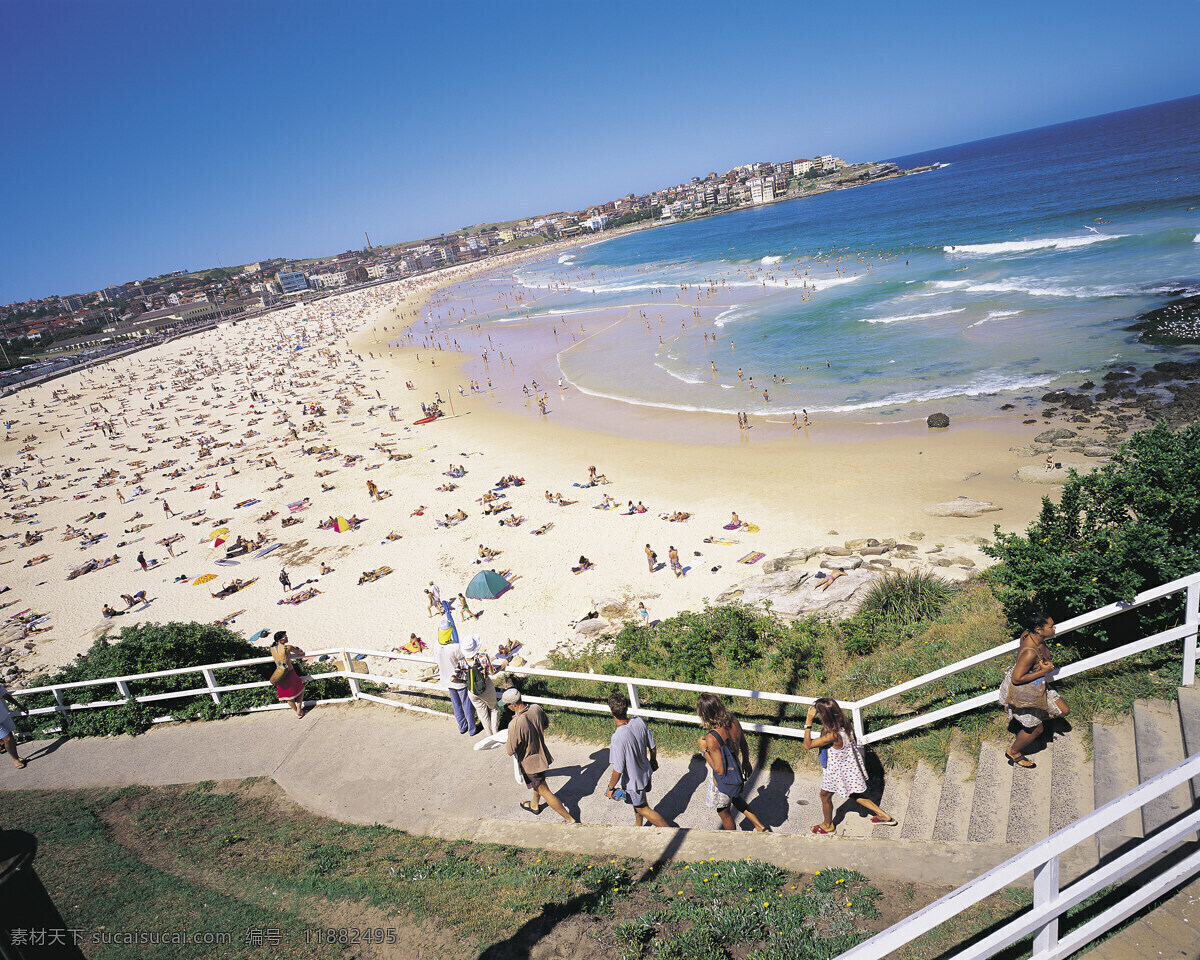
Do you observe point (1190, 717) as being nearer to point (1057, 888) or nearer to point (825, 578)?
point (1057, 888)

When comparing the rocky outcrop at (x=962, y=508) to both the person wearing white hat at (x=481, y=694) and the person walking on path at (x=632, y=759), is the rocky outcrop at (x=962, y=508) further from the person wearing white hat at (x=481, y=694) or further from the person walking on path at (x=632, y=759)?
the person walking on path at (x=632, y=759)

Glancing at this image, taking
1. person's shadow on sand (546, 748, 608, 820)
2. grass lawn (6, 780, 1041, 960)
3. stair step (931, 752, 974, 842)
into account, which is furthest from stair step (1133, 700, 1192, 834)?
person's shadow on sand (546, 748, 608, 820)

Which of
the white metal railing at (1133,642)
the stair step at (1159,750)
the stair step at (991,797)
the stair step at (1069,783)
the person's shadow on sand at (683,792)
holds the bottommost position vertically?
the person's shadow on sand at (683,792)

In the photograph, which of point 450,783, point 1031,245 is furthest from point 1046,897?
point 1031,245

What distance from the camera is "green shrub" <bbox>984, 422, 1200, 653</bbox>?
205 inches

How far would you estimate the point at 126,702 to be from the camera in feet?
28.4

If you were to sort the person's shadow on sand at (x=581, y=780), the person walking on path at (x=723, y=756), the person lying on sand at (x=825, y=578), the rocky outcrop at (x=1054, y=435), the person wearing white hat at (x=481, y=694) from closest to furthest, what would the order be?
the person walking on path at (x=723, y=756) → the person's shadow on sand at (x=581, y=780) → the person wearing white hat at (x=481, y=694) → the person lying on sand at (x=825, y=578) → the rocky outcrop at (x=1054, y=435)

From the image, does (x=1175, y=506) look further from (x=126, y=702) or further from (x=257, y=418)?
(x=257, y=418)

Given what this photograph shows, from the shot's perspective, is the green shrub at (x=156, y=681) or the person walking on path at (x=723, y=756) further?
the green shrub at (x=156, y=681)

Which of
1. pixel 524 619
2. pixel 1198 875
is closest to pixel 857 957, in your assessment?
pixel 1198 875

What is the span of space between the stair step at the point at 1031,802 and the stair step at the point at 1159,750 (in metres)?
0.59

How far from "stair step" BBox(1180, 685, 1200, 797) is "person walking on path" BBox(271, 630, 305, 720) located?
27.0 feet

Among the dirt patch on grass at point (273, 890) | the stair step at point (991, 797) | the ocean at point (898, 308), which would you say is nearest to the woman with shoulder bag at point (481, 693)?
the dirt patch on grass at point (273, 890)

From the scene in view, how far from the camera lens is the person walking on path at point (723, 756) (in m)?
4.93
